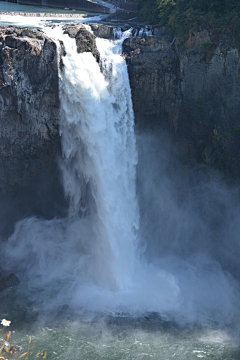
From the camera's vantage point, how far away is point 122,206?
17.8 meters

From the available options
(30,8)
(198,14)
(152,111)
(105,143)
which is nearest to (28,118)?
(105,143)

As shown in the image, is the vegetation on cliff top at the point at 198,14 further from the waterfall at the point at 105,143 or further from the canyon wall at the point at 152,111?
the waterfall at the point at 105,143

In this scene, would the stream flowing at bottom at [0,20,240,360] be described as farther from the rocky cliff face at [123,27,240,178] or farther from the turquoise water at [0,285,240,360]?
the rocky cliff face at [123,27,240,178]

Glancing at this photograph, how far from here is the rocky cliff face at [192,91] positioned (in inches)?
747

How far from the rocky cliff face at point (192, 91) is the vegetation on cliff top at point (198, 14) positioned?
1.83 ft

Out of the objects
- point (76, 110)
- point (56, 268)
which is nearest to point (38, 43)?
point (76, 110)

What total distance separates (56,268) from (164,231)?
6071 mm

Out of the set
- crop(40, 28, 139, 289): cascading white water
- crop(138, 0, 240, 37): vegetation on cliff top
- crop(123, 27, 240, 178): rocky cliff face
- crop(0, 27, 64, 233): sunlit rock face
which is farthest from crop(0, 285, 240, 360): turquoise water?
crop(138, 0, 240, 37): vegetation on cliff top

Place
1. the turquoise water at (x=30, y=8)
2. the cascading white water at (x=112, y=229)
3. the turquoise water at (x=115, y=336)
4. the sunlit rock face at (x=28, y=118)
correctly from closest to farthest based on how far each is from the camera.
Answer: the turquoise water at (x=115, y=336), the sunlit rock face at (x=28, y=118), the cascading white water at (x=112, y=229), the turquoise water at (x=30, y=8)

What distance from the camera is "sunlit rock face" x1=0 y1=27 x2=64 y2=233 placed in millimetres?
16469

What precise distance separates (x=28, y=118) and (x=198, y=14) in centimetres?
1012

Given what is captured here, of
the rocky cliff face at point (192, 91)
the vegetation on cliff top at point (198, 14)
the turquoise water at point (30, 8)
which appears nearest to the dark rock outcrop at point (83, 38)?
the rocky cliff face at point (192, 91)

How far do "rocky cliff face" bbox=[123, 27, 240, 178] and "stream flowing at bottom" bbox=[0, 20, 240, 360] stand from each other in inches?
39.9

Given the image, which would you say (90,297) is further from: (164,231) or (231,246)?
(231,246)
